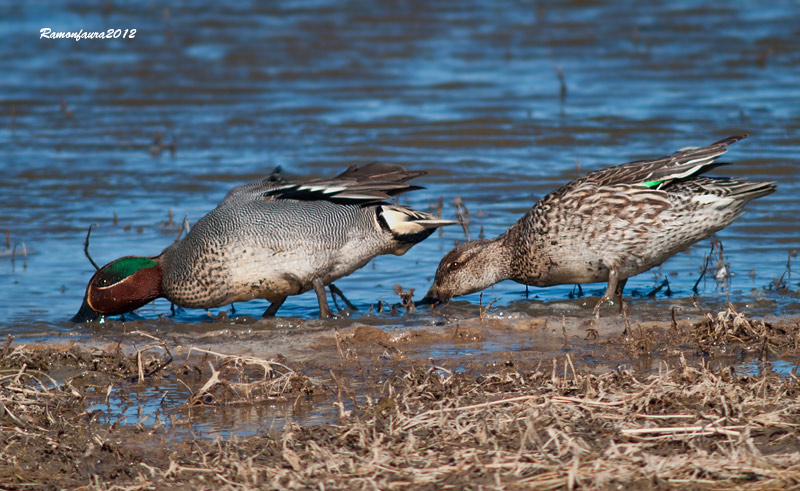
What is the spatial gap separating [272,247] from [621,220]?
5.94 feet

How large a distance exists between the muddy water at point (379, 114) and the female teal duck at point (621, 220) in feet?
0.77

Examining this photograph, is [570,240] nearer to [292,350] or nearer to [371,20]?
[292,350]

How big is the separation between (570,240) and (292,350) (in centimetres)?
164

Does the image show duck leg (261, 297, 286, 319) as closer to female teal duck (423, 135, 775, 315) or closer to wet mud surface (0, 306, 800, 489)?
wet mud surface (0, 306, 800, 489)

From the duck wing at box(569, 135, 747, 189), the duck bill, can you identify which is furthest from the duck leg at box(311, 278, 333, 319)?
the duck wing at box(569, 135, 747, 189)

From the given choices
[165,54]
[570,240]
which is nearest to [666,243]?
[570,240]

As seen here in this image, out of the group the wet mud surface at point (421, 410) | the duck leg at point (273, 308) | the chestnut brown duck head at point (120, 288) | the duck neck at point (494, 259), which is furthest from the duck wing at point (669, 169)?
the chestnut brown duck head at point (120, 288)

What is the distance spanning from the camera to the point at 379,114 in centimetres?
1086

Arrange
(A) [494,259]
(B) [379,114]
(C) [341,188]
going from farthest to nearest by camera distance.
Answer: (B) [379,114] → (A) [494,259] → (C) [341,188]

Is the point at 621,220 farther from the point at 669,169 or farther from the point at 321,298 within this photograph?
the point at 321,298

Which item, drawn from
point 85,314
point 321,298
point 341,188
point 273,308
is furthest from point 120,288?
point 341,188

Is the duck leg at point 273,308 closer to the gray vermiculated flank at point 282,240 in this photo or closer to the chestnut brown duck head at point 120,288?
the gray vermiculated flank at point 282,240

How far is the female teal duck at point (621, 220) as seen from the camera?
17.5 ft

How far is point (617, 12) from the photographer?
1641cm
